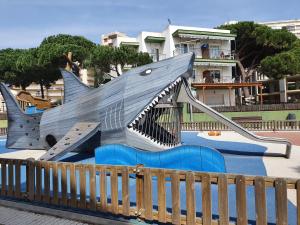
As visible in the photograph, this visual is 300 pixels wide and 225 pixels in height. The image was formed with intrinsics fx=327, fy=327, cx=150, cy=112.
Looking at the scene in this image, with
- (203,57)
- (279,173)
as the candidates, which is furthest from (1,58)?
(279,173)

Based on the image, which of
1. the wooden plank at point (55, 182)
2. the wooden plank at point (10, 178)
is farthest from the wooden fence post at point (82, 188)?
the wooden plank at point (10, 178)

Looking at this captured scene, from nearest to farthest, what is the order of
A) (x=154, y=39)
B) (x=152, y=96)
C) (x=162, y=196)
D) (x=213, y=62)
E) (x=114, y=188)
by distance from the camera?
(x=162, y=196)
(x=114, y=188)
(x=152, y=96)
(x=213, y=62)
(x=154, y=39)

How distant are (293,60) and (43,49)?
33934 millimetres

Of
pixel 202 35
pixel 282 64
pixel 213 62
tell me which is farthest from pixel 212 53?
pixel 282 64

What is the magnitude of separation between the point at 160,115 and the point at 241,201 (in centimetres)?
706

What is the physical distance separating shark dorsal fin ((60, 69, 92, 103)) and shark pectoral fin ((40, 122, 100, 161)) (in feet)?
4.61

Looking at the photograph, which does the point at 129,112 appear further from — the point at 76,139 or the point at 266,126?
the point at 266,126

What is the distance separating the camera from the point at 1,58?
2152 inches

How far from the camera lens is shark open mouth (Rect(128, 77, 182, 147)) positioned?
10.0m

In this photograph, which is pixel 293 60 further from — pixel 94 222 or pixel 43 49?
pixel 94 222

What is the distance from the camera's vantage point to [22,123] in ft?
46.9

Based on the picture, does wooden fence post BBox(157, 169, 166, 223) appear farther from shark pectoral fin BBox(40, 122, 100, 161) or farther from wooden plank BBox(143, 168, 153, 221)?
shark pectoral fin BBox(40, 122, 100, 161)

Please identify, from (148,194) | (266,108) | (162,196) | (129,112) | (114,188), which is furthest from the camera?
(266,108)

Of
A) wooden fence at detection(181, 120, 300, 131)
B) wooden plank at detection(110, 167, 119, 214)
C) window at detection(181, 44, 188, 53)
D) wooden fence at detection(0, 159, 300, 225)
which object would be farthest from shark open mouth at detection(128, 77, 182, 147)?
window at detection(181, 44, 188, 53)
